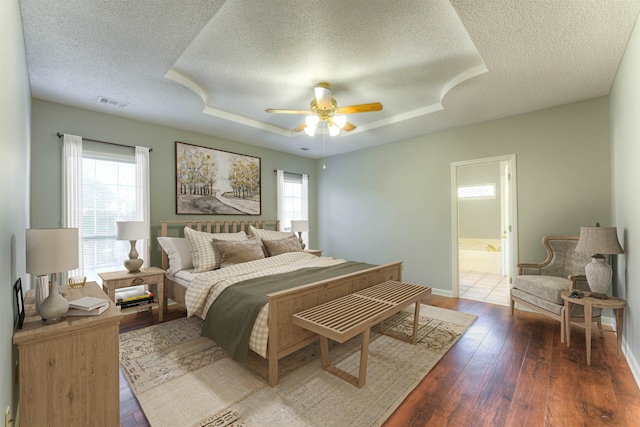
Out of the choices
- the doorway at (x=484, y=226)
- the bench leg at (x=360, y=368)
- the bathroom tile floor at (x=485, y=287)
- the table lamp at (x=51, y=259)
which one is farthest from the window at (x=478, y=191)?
the table lamp at (x=51, y=259)

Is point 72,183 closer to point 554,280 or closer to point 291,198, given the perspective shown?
point 291,198

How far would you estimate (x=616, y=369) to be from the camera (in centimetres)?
220

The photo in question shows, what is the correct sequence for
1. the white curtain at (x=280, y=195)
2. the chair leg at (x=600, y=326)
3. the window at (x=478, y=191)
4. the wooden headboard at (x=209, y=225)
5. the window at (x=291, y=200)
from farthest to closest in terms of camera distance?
the window at (x=478, y=191) < the window at (x=291, y=200) < the white curtain at (x=280, y=195) < the wooden headboard at (x=209, y=225) < the chair leg at (x=600, y=326)

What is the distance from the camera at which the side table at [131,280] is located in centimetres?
296

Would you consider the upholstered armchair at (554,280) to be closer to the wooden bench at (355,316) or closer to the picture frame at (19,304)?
the wooden bench at (355,316)

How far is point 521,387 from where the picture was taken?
2008mm

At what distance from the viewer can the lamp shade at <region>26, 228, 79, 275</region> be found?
1422mm

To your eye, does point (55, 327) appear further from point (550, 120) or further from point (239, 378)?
point (550, 120)

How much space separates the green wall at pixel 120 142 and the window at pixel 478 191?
15.8 feet

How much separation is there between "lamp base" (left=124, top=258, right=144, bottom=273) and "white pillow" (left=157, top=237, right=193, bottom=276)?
362mm

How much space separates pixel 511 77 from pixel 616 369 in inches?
105

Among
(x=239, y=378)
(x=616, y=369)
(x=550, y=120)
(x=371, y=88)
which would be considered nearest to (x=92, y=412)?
(x=239, y=378)

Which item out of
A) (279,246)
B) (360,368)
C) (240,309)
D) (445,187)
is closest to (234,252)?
(279,246)

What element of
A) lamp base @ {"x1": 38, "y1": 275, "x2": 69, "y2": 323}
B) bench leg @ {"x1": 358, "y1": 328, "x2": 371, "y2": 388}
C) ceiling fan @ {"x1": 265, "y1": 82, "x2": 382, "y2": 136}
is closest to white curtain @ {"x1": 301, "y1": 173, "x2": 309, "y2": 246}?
ceiling fan @ {"x1": 265, "y1": 82, "x2": 382, "y2": 136}
